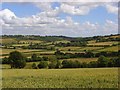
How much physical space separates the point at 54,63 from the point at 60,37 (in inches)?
4872

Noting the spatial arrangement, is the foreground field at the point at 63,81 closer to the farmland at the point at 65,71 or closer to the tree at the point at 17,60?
the farmland at the point at 65,71

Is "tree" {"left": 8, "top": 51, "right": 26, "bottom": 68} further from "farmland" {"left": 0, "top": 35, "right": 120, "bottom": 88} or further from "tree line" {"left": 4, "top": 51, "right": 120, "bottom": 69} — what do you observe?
"farmland" {"left": 0, "top": 35, "right": 120, "bottom": 88}

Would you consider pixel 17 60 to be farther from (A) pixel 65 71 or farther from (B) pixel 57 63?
(A) pixel 65 71

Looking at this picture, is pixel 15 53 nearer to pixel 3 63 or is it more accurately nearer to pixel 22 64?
pixel 22 64

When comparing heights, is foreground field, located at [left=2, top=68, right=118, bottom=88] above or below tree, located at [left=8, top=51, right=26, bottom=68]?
above

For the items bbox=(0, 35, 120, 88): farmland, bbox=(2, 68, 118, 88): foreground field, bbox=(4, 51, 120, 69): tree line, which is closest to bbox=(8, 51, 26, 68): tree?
bbox=(4, 51, 120, 69): tree line

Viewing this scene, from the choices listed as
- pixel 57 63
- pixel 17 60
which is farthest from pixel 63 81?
pixel 17 60

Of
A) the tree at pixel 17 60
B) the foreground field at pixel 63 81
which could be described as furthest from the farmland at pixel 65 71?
the tree at pixel 17 60

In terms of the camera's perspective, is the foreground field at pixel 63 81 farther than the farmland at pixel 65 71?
No

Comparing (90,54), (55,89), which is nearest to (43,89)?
(55,89)

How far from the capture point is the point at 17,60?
59844 mm

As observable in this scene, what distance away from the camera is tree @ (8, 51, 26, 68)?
5928 cm

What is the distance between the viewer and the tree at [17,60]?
5928 cm

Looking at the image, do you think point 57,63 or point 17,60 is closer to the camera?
point 17,60
